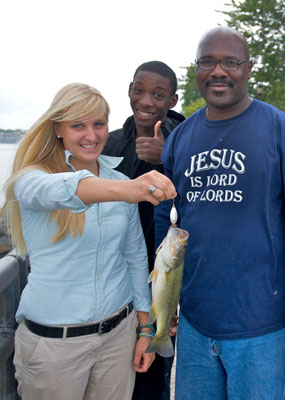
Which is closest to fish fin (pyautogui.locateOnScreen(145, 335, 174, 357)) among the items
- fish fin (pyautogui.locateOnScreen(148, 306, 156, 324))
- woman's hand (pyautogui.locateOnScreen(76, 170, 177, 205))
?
fish fin (pyautogui.locateOnScreen(148, 306, 156, 324))

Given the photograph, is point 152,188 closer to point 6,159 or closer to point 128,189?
point 128,189

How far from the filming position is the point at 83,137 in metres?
2.63

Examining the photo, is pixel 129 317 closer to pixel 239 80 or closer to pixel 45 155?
pixel 45 155

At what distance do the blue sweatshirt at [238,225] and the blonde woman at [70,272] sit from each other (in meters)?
0.47

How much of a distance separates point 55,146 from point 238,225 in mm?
1182

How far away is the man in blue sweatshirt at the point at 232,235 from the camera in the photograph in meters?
2.43

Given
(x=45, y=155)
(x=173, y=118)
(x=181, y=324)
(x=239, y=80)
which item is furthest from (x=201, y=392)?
(x=173, y=118)

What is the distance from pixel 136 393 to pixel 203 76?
2.43 meters

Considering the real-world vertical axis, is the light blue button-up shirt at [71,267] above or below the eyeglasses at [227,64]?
below

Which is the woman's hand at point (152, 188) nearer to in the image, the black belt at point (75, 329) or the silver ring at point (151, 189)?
the silver ring at point (151, 189)

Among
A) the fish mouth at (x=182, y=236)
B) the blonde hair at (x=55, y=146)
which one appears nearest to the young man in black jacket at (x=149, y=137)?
the blonde hair at (x=55, y=146)

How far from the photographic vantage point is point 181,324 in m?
2.83

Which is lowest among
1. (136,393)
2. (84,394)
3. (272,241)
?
(136,393)

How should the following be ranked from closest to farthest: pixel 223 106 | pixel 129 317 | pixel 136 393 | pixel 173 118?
pixel 223 106 < pixel 129 317 < pixel 136 393 < pixel 173 118
